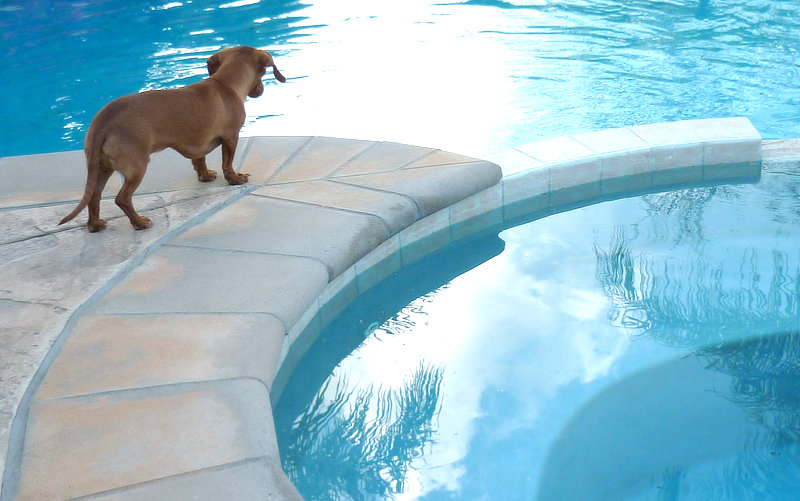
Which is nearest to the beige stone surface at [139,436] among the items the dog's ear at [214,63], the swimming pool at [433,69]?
the dog's ear at [214,63]

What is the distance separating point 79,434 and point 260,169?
198 cm

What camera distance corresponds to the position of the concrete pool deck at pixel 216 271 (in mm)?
1901

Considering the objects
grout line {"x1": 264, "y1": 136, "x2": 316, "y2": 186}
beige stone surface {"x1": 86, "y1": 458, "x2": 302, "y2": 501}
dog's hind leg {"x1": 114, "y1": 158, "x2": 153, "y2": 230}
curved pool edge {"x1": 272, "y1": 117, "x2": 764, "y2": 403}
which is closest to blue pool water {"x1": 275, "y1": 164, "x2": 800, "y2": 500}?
curved pool edge {"x1": 272, "y1": 117, "x2": 764, "y2": 403}

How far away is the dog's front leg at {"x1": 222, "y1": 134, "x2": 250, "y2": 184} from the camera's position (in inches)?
132

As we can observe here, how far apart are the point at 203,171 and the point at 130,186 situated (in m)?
0.64

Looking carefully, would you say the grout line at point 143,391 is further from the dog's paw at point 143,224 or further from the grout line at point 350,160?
the grout line at point 350,160

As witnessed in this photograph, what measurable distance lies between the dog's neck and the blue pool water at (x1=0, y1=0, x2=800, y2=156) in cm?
189

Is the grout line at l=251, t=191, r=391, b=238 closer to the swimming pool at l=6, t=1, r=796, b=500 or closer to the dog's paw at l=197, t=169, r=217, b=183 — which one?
the dog's paw at l=197, t=169, r=217, b=183

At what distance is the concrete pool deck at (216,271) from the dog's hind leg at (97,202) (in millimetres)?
40

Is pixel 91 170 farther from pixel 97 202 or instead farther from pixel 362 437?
pixel 362 437

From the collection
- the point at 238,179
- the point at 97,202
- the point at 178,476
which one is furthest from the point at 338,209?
the point at 178,476

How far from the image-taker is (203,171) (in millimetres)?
3545

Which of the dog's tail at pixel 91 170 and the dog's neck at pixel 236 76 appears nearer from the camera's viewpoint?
the dog's tail at pixel 91 170

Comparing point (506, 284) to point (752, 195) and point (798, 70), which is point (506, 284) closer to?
point (752, 195)
